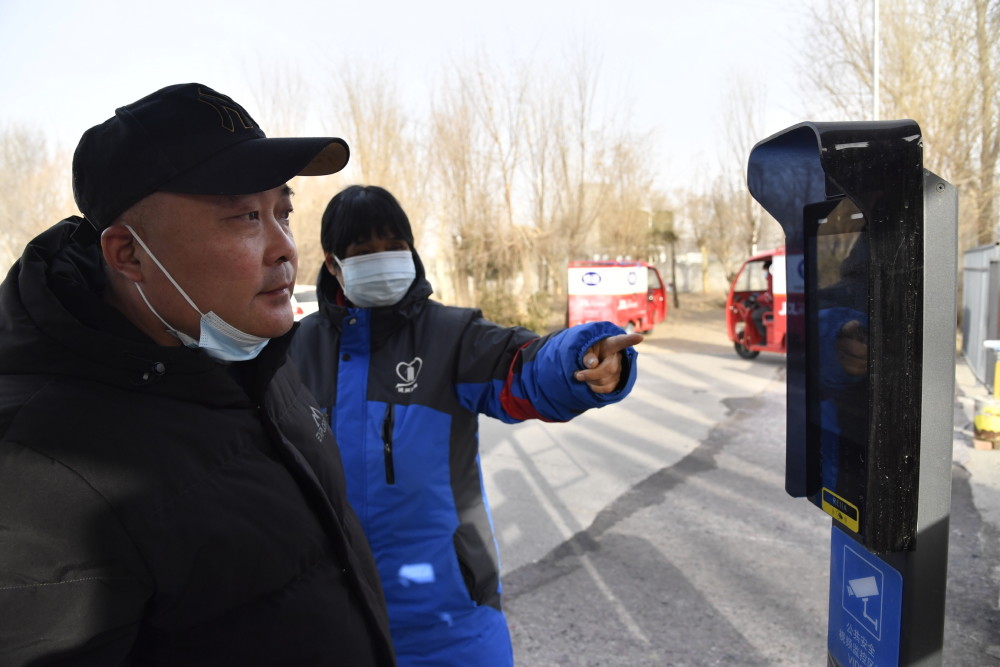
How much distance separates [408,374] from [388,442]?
8.8 inches

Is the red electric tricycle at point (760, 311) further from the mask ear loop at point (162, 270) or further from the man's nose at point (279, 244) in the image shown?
the mask ear loop at point (162, 270)

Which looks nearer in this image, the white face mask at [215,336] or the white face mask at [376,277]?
the white face mask at [215,336]

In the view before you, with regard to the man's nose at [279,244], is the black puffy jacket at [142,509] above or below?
below

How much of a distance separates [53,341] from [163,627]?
49 centimetres

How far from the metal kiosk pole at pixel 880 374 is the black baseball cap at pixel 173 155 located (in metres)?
1.10

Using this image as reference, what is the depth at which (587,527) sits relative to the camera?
4.80 meters

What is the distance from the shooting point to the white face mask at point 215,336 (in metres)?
1.28

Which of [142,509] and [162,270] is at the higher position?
[162,270]

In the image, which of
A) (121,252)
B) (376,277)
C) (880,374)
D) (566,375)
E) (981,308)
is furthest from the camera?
(981,308)

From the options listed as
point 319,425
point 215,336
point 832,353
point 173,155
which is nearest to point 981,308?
point 832,353

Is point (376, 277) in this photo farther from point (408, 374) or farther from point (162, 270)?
point (162, 270)

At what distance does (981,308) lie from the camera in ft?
32.1

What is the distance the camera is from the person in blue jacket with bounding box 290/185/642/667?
1.88m

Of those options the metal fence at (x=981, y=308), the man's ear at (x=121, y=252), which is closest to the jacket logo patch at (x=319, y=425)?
the man's ear at (x=121, y=252)
